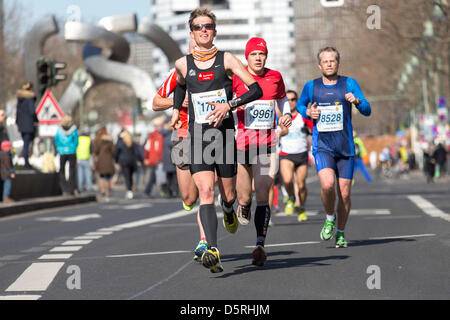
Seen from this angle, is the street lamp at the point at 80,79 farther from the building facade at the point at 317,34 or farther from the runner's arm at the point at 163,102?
the runner's arm at the point at 163,102

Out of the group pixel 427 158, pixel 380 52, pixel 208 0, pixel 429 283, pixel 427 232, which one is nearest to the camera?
pixel 429 283

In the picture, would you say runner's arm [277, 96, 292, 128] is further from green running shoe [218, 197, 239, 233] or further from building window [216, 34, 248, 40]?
building window [216, 34, 248, 40]


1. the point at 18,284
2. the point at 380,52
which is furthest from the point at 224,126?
the point at 380,52

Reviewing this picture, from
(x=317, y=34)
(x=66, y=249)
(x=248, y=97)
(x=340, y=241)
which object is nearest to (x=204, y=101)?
(x=248, y=97)

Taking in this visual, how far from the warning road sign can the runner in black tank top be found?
57.9 feet

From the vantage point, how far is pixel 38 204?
22.4 meters

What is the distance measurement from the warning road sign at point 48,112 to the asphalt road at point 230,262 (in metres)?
9.18

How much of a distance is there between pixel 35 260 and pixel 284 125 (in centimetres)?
290

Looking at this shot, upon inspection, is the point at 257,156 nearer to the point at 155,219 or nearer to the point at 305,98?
the point at 305,98

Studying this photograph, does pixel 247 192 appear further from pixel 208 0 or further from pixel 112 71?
pixel 208 0

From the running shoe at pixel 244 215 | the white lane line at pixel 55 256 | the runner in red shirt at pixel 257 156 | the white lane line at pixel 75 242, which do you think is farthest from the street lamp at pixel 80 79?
the running shoe at pixel 244 215

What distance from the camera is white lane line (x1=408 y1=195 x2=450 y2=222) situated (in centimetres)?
1636

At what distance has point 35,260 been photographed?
1077cm

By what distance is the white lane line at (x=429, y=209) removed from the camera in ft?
53.7
